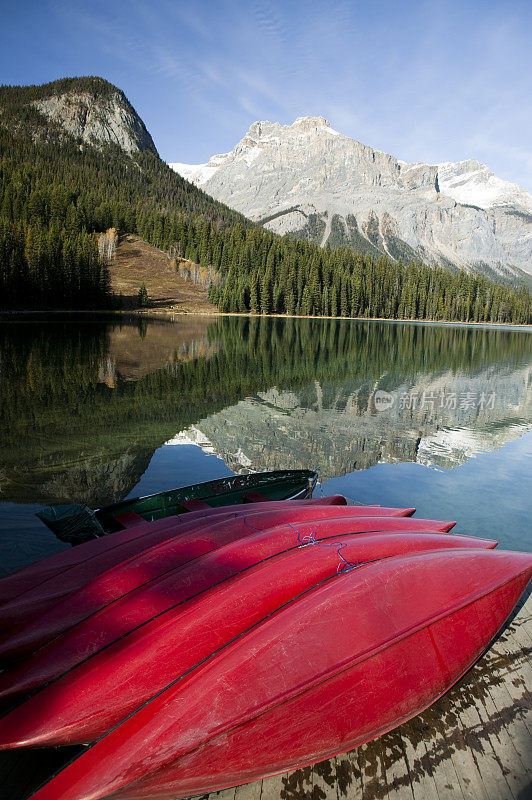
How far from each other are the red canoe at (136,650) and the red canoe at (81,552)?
1.37 meters

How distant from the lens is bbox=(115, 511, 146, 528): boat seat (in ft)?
23.6

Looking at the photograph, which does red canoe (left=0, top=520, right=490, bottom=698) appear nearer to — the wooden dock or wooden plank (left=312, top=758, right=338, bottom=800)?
the wooden dock

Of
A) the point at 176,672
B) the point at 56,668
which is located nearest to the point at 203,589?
the point at 176,672

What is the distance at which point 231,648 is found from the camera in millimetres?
3379

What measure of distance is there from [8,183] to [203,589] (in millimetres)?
141243

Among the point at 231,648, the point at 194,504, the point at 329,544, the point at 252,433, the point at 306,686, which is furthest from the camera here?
the point at 252,433

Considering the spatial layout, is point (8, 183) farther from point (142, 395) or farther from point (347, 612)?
point (347, 612)

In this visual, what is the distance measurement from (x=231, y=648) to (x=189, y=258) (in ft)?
422

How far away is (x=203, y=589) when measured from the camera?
4180 millimetres

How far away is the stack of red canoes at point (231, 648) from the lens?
2939 millimetres

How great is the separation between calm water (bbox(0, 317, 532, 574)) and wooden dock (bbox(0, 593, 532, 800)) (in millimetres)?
5028

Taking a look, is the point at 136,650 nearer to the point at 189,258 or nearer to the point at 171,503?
the point at 171,503

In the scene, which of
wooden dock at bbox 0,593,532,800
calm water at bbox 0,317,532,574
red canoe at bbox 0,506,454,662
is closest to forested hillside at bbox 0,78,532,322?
calm water at bbox 0,317,532,574

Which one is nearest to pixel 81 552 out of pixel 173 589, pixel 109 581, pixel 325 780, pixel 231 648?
pixel 109 581
